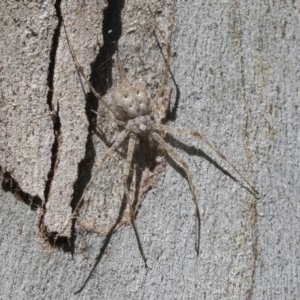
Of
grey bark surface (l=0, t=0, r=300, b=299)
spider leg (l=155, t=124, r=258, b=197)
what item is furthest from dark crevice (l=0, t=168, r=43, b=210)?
spider leg (l=155, t=124, r=258, b=197)

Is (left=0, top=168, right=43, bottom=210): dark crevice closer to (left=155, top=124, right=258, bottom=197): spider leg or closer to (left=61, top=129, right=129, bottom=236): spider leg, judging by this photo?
(left=61, top=129, right=129, bottom=236): spider leg

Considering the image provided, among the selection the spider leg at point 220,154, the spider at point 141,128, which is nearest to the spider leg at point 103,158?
the spider at point 141,128

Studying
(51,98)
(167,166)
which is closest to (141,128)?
(167,166)

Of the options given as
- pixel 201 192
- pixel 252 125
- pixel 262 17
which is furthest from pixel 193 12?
pixel 201 192

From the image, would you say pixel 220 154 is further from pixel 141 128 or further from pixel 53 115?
pixel 53 115

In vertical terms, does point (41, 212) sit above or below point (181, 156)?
below

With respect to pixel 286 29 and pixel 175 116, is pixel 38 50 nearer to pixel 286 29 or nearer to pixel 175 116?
pixel 175 116

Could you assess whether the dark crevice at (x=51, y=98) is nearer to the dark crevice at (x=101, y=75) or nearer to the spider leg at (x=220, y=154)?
the dark crevice at (x=101, y=75)
